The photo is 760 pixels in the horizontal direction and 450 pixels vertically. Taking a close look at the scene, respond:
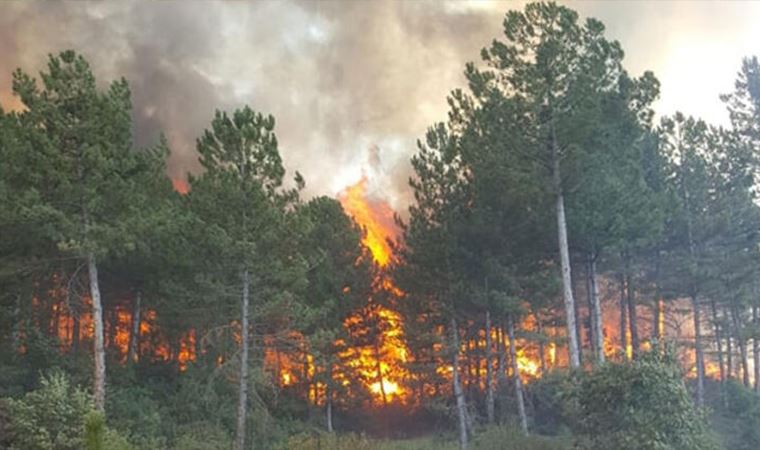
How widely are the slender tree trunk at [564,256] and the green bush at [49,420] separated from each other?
48.1 feet

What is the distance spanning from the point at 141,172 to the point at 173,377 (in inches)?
489

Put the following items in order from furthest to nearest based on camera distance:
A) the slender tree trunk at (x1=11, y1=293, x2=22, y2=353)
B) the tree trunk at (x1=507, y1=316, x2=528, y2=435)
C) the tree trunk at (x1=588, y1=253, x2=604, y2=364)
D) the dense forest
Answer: the tree trunk at (x1=507, y1=316, x2=528, y2=435) → the slender tree trunk at (x1=11, y1=293, x2=22, y2=353) → the tree trunk at (x1=588, y1=253, x2=604, y2=364) → the dense forest

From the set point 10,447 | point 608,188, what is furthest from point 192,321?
point 608,188

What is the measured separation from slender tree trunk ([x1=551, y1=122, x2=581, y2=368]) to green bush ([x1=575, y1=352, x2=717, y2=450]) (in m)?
3.27

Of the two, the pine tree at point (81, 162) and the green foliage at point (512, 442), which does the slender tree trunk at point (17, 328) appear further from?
the green foliage at point (512, 442)

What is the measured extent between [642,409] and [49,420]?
15.0 meters

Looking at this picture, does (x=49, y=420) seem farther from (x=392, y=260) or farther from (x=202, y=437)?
(x=392, y=260)

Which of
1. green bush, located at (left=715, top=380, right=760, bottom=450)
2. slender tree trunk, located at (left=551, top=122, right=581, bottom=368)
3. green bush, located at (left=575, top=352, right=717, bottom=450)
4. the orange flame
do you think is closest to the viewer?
green bush, located at (left=575, top=352, right=717, bottom=450)

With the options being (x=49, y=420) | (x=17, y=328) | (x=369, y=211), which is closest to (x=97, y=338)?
(x=49, y=420)

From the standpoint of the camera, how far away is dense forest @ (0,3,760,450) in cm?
1925

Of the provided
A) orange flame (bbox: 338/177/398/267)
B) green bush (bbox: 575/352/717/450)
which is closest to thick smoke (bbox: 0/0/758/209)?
orange flame (bbox: 338/177/398/267)

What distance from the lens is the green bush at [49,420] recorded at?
52.0 ft

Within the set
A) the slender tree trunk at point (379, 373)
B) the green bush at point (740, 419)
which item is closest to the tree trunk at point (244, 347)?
the slender tree trunk at point (379, 373)

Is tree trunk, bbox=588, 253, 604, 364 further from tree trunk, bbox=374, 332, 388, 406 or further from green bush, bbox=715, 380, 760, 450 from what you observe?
tree trunk, bbox=374, 332, 388, 406
